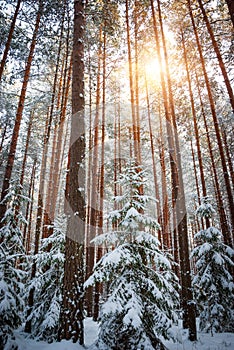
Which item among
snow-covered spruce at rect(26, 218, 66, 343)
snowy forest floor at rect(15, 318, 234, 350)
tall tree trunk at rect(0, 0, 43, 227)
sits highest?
tall tree trunk at rect(0, 0, 43, 227)

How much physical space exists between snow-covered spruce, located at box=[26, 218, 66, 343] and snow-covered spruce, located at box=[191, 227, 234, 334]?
478 centimetres

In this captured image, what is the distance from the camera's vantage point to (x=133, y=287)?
4590 mm

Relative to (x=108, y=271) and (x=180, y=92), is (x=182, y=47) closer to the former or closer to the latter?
(x=180, y=92)

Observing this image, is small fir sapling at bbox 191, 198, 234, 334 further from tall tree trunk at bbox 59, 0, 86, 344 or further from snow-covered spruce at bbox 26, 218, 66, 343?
tall tree trunk at bbox 59, 0, 86, 344

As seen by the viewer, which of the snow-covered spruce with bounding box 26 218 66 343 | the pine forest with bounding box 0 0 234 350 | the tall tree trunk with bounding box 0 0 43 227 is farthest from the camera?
the tall tree trunk with bounding box 0 0 43 227

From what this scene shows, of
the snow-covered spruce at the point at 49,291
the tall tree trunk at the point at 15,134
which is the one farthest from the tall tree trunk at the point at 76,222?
the tall tree trunk at the point at 15,134

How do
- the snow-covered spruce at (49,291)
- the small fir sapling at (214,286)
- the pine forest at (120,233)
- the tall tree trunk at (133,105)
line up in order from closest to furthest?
the pine forest at (120,233)
the snow-covered spruce at (49,291)
the small fir sapling at (214,286)
the tall tree trunk at (133,105)

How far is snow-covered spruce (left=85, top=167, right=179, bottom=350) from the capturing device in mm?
4125

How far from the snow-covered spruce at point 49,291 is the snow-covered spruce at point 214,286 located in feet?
15.7

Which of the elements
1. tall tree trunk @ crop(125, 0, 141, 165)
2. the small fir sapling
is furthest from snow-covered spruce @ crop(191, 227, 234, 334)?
tall tree trunk @ crop(125, 0, 141, 165)

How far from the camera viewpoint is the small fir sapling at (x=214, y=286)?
7.71 meters

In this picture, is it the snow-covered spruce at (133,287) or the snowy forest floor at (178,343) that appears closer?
the snow-covered spruce at (133,287)

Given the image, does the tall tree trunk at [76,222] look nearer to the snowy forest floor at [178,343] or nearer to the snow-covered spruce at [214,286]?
the snowy forest floor at [178,343]

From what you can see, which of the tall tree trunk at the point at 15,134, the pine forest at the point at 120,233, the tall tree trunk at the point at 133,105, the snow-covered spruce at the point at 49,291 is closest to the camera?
the pine forest at the point at 120,233
